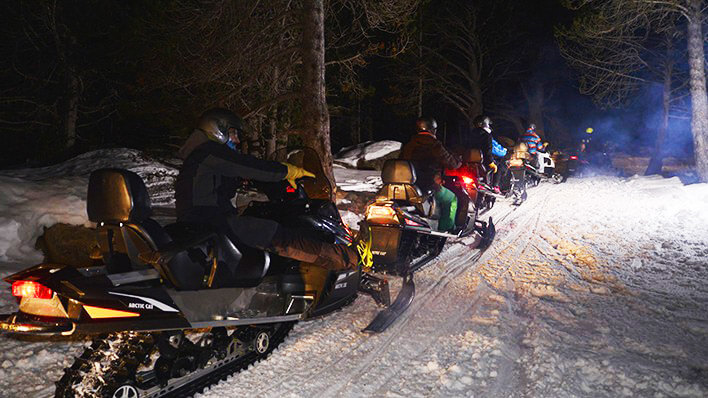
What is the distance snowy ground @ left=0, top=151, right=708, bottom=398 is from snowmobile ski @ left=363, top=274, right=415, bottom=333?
2.9 inches

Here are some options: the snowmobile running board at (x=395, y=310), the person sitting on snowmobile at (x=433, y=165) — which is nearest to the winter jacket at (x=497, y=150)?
the person sitting on snowmobile at (x=433, y=165)

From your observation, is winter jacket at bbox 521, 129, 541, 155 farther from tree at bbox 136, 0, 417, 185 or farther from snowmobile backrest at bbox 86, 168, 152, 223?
snowmobile backrest at bbox 86, 168, 152, 223

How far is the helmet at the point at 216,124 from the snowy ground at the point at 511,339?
1.79m

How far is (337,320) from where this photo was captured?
4734mm

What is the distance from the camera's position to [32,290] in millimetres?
2570

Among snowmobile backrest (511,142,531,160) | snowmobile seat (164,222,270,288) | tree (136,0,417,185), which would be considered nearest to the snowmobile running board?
snowmobile seat (164,222,270,288)

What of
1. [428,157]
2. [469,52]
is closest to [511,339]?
[428,157]

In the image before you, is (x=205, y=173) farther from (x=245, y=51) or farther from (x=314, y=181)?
(x=245, y=51)

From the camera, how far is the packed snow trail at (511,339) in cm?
341

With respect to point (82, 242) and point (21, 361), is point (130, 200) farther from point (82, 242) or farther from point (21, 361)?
point (82, 242)

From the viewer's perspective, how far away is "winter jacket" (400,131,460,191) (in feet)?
22.0

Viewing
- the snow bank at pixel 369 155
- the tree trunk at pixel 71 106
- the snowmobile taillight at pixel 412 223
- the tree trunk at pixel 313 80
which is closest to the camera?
the snowmobile taillight at pixel 412 223

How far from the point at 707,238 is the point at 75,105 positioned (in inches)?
864

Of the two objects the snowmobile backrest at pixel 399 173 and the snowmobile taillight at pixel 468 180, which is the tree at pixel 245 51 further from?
the snowmobile backrest at pixel 399 173
